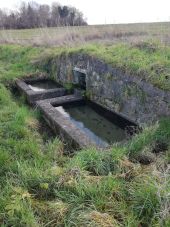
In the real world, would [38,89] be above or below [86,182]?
above

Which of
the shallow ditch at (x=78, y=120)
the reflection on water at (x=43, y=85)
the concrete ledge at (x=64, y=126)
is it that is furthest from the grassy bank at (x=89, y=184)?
the reflection on water at (x=43, y=85)

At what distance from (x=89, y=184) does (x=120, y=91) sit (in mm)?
3775

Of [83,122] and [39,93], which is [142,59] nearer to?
[83,122]

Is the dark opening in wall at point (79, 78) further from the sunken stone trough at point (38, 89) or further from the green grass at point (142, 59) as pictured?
the green grass at point (142, 59)

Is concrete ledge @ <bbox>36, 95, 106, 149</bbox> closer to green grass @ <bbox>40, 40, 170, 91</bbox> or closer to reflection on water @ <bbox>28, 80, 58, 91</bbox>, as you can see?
green grass @ <bbox>40, 40, 170, 91</bbox>

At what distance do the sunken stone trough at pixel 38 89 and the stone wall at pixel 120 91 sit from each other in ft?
2.27

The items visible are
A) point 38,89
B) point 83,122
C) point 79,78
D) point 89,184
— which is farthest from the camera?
point 38,89

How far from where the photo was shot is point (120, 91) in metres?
6.48

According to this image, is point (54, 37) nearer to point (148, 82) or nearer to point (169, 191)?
point (148, 82)

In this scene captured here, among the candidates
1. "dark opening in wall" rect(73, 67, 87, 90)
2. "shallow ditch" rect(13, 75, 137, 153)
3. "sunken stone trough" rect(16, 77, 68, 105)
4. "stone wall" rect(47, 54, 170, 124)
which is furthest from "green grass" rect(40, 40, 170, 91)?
"sunken stone trough" rect(16, 77, 68, 105)

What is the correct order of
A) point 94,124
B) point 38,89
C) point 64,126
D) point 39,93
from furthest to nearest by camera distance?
point 38,89, point 39,93, point 94,124, point 64,126

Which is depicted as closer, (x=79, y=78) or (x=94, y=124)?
(x=94, y=124)

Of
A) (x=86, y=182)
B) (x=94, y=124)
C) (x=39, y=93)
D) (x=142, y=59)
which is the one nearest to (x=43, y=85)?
(x=39, y=93)

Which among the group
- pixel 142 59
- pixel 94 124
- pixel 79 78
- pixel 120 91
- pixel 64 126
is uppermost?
pixel 142 59
